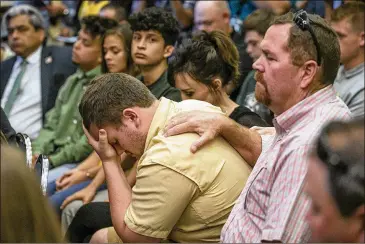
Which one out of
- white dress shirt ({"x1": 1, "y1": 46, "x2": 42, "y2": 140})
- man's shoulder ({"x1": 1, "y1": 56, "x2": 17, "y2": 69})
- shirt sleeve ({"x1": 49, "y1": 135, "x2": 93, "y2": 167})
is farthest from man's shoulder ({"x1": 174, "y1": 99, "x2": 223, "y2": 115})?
man's shoulder ({"x1": 1, "y1": 56, "x2": 17, "y2": 69})

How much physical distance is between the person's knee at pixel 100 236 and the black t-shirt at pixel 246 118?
2.48 ft

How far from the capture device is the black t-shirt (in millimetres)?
3496

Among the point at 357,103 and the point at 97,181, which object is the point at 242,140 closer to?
the point at 97,181

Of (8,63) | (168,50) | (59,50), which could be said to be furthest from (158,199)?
(8,63)

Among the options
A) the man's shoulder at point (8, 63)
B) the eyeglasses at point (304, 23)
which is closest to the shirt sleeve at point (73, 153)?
the man's shoulder at point (8, 63)

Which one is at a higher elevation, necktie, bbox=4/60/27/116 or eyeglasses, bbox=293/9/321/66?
eyeglasses, bbox=293/9/321/66

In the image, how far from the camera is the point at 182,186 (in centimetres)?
261

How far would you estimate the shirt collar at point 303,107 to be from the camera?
248 cm

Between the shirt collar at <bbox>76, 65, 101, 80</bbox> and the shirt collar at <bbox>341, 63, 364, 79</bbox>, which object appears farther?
the shirt collar at <bbox>76, 65, 101, 80</bbox>

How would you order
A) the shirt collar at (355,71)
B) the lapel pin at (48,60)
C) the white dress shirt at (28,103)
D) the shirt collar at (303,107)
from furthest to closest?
the lapel pin at (48,60) < the white dress shirt at (28,103) < the shirt collar at (355,71) < the shirt collar at (303,107)

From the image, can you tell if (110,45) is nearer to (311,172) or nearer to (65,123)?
(65,123)

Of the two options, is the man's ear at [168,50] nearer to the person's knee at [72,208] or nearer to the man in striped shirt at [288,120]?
the person's knee at [72,208]

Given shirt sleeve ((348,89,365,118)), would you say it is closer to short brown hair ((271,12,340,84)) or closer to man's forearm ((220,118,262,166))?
A: man's forearm ((220,118,262,166))

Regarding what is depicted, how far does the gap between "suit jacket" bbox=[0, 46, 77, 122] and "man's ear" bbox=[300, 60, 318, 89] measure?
3.27 meters
